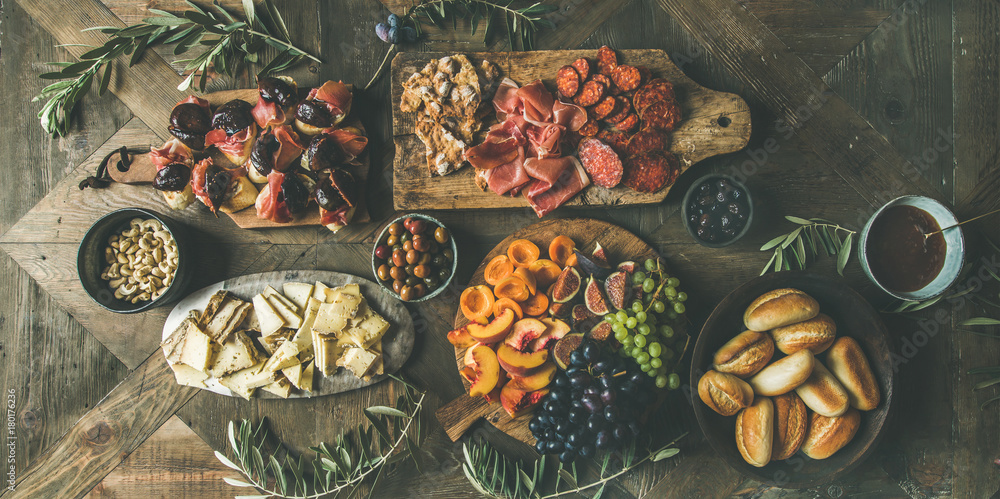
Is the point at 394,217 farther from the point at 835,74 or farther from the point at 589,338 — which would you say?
the point at 835,74

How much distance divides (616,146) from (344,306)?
122 cm

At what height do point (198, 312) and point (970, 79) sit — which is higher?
point (970, 79)

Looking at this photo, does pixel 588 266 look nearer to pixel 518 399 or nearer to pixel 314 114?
pixel 518 399

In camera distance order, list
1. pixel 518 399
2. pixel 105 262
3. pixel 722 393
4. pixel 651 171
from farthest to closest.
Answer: pixel 105 262
pixel 651 171
pixel 518 399
pixel 722 393

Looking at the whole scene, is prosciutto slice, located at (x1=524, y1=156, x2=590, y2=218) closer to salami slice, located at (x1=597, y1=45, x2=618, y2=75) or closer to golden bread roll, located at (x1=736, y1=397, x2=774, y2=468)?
salami slice, located at (x1=597, y1=45, x2=618, y2=75)

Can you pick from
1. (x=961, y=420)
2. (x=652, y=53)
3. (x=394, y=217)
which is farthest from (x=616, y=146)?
(x=961, y=420)

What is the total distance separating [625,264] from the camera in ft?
5.60

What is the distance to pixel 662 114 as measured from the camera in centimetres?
173


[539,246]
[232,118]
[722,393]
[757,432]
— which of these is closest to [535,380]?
[539,246]

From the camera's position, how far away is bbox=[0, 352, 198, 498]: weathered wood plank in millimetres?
1913

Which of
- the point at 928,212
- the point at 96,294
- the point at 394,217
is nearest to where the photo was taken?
the point at 928,212

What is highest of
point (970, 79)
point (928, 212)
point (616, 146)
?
point (970, 79)

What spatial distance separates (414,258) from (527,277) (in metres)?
0.42

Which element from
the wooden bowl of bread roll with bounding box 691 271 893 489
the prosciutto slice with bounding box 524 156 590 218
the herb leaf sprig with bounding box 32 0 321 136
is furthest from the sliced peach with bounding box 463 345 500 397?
the herb leaf sprig with bounding box 32 0 321 136
